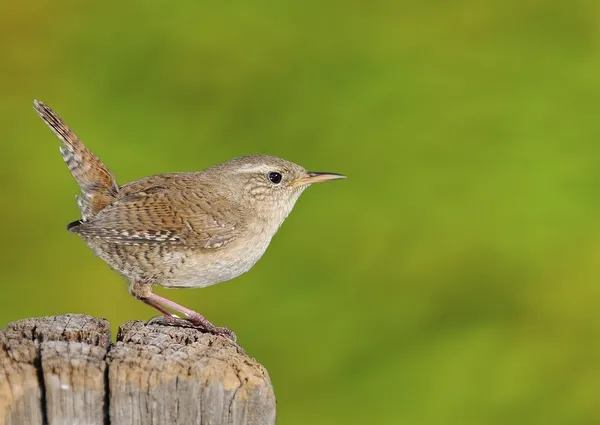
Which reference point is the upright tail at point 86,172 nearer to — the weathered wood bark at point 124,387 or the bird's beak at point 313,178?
the bird's beak at point 313,178

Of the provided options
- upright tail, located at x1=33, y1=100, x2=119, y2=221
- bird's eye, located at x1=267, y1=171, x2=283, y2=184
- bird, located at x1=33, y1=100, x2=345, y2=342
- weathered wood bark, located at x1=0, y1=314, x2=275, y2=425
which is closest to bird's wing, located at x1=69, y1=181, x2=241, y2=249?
bird, located at x1=33, y1=100, x2=345, y2=342

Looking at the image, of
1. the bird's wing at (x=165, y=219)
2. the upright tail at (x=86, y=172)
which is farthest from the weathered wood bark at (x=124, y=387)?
the upright tail at (x=86, y=172)

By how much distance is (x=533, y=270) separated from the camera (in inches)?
213

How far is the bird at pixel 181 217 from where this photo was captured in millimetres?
4617

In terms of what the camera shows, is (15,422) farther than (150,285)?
No

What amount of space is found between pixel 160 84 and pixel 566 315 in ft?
7.59

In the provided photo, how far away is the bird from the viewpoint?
4617mm

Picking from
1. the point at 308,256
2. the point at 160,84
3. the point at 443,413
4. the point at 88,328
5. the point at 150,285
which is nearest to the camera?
the point at 88,328

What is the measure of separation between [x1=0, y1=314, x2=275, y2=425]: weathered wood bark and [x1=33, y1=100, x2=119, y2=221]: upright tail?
6.17 feet

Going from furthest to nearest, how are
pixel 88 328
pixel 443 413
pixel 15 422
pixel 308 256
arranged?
pixel 308 256
pixel 443 413
pixel 88 328
pixel 15 422

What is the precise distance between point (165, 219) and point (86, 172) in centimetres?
47

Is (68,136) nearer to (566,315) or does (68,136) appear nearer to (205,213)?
(205,213)

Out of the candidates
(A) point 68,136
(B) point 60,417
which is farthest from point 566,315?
(B) point 60,417

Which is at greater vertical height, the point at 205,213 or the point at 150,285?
the point at 205,213
